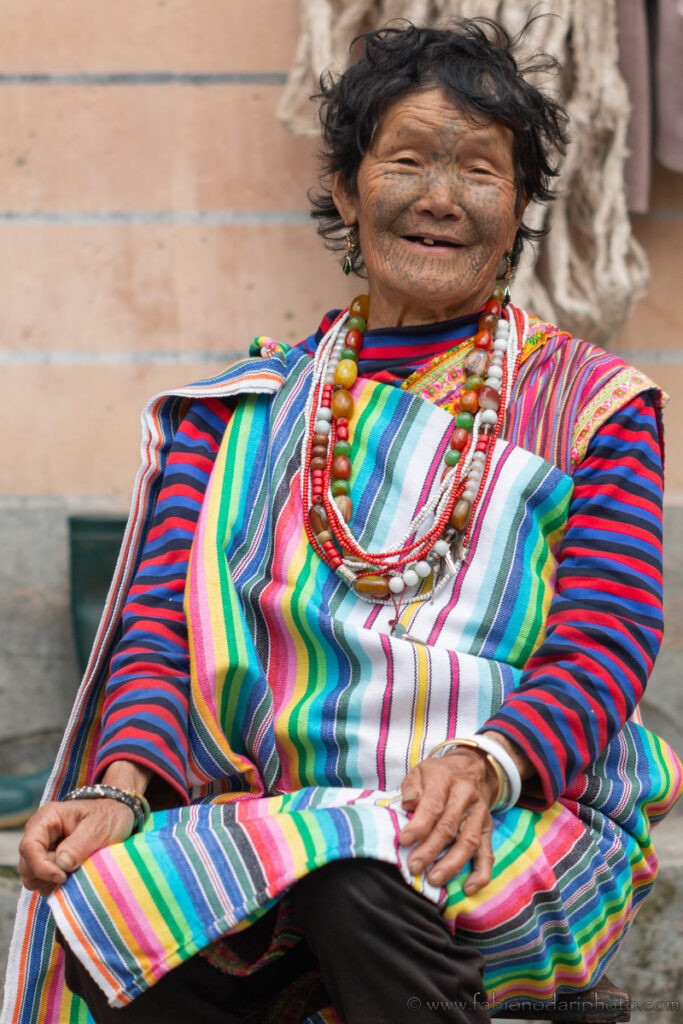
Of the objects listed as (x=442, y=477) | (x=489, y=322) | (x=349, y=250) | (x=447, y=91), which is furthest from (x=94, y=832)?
(x=447, y=91)

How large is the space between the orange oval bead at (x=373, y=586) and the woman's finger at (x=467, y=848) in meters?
0.40

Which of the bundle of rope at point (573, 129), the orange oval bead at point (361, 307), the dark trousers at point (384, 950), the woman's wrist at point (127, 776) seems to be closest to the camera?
the dark trousers at point (384, 950)

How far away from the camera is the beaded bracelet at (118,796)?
5.05 ft

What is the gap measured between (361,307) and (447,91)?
0.38 metres

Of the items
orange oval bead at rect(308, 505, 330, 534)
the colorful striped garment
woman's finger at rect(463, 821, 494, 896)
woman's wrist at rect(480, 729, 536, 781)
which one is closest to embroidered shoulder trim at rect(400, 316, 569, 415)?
the colorful striped garment

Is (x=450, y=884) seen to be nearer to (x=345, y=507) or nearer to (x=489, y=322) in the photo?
(x=345, y=507)

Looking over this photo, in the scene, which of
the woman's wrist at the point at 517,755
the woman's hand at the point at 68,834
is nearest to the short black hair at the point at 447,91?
the woman's wrist at the point at 517,755

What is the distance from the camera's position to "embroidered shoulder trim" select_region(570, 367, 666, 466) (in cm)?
170

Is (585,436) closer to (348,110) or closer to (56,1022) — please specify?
(348,110)

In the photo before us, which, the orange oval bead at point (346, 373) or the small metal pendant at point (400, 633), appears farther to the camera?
the orange oval bead at point (346, 373)

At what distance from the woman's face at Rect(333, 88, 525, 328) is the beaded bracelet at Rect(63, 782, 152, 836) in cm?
87

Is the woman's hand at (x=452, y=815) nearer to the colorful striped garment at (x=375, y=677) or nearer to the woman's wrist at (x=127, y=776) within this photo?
the colorful striped garment at (x=375, y=677)

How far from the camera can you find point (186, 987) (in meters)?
1.50

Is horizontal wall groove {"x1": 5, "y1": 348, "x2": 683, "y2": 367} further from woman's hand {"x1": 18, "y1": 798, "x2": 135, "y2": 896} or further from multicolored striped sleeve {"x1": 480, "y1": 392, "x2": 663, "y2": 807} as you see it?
woman's hand {"x1": 18, "y1": 798, "x2": 135, "y2": 896}
